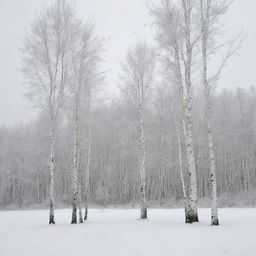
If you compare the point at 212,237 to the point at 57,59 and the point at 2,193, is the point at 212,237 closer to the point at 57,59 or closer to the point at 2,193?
the point at 57,59

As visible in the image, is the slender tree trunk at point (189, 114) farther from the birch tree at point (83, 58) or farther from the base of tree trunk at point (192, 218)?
the birch tree at point (83, 58)

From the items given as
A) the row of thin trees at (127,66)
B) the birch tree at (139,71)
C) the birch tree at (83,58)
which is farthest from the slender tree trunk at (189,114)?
the birch tree at (83,58)

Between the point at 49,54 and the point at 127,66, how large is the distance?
542 centimetres

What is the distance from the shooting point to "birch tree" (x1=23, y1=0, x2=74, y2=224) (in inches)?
734

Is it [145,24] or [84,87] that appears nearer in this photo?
[145,24]

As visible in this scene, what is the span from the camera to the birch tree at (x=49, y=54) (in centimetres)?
1864

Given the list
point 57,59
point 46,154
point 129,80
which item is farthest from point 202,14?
point 46,154

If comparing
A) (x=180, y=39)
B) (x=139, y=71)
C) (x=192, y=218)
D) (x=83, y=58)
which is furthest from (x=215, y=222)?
(x=83, y=58)

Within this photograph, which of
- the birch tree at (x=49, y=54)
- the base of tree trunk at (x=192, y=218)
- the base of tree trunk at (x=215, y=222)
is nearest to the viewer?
the base of tree trunk at (x=215, y=222)

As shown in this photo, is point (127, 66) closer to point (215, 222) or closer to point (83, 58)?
→ point (83, 58)

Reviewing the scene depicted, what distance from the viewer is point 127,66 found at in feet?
68.5

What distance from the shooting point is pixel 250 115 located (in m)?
45.7

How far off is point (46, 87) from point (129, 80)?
18.9 feet

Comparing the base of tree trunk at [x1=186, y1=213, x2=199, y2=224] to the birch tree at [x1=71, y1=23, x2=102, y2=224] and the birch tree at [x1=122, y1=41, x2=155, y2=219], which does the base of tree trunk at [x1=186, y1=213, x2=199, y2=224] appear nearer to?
the birch tree at [x1=122, y1=41, x2=155, y2=219]
